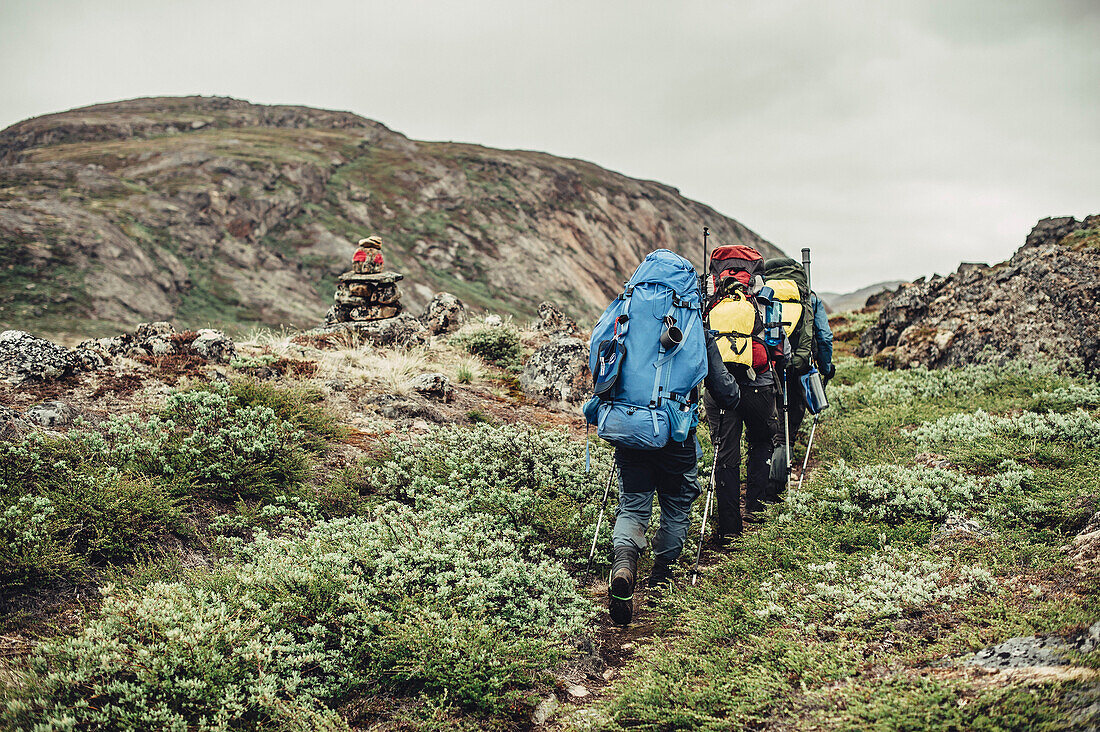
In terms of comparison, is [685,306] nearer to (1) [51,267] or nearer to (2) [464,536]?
(2) [464,536]

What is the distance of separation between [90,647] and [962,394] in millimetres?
9407

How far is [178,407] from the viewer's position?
6.07 m

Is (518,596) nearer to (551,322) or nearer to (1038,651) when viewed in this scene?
(1038,651)

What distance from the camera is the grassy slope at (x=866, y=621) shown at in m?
2.66

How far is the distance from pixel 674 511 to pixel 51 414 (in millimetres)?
5635

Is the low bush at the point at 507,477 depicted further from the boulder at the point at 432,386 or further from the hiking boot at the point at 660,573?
the boulder at the point at 432,386

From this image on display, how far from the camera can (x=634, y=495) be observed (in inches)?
186

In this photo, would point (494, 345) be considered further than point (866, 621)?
Yes

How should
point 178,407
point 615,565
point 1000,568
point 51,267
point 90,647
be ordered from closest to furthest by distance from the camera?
point 90,647
point 1000,568
point 615,565
point 178,407
point 51,267

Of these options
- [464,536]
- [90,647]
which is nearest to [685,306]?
[464,536]

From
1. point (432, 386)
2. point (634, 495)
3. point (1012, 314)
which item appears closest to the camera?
point (634, 495)

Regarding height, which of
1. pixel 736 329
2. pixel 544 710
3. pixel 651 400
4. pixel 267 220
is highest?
pixel 267 220

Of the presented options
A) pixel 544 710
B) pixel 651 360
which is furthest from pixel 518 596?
pixel 651 360

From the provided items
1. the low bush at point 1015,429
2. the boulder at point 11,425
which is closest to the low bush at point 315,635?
the boulder at point 11,425
